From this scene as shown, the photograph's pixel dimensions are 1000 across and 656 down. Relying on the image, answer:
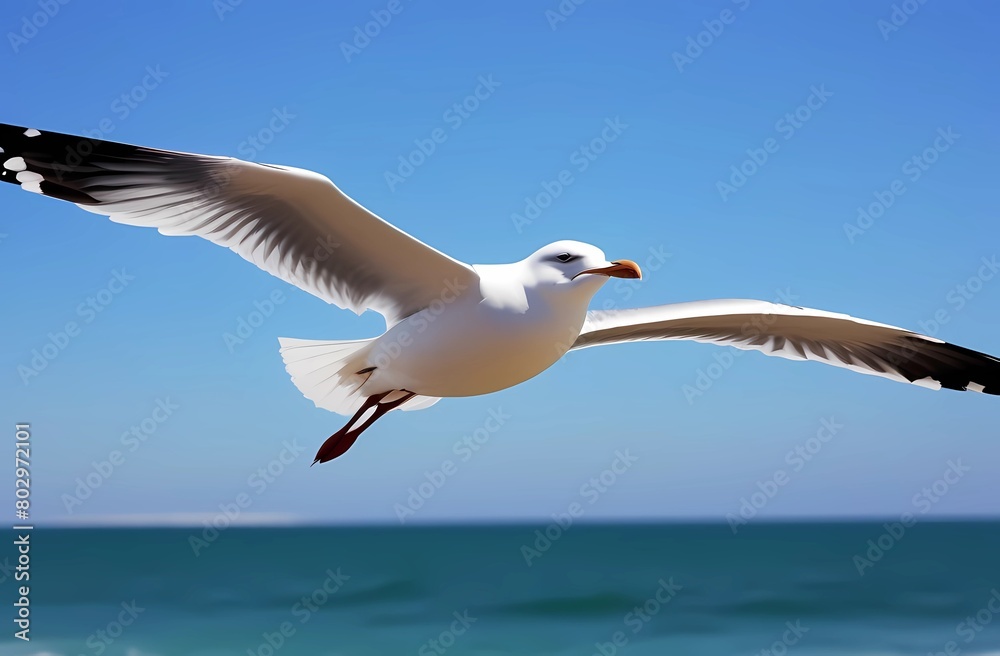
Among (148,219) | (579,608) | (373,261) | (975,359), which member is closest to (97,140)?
(148,219)

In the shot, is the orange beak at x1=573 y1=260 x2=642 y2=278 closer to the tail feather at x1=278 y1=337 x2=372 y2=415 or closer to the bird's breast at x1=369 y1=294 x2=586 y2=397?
the bird's breast at x1=369 y1=294 x2=586 y2=397

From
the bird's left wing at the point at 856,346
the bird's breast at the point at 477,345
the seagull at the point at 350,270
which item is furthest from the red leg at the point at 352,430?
the bird's left wing at the point at 856,346

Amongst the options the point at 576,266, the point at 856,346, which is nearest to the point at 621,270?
the point at 576,266

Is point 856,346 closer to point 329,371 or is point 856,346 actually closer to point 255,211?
point 329,371

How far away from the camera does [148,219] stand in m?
3.23

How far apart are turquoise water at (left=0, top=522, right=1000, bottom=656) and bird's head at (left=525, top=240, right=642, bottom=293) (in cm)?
1415

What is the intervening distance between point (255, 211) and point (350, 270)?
15.6 inches

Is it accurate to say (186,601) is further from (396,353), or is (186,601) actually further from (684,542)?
(684,542)

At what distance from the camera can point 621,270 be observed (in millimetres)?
3133

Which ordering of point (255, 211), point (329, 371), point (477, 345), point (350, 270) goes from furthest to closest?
point (329, 371) → point (350, 270) → point (255, 211) → point (477, 345)

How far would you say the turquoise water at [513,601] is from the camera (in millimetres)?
17188

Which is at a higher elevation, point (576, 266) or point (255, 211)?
point (255, 211)

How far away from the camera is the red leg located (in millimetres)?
3639

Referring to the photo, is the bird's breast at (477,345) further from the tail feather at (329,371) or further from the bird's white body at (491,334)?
the tail feather at (329,371)
